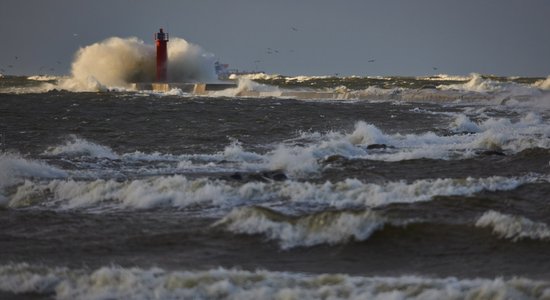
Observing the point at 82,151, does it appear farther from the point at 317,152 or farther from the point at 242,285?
the point at 242,285

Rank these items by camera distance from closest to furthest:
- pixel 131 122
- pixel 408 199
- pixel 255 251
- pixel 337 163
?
1. pixel 255 251
2. pixel 408 199
3. pixel 337 163
4. pixel 131 122

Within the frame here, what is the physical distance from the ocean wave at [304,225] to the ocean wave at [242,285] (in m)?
1.76

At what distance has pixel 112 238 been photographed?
10.4 meters

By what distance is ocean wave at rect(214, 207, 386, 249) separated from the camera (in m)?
10.3

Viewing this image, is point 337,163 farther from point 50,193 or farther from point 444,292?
point 444,292

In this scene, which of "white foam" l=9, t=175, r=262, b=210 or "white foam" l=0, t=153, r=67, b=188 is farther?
"white foam" l=0, t=153, r=67, b=188

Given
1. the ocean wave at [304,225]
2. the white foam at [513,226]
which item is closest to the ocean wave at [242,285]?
the ocean wave at [304,225]

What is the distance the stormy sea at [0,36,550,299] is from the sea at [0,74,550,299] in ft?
0.10

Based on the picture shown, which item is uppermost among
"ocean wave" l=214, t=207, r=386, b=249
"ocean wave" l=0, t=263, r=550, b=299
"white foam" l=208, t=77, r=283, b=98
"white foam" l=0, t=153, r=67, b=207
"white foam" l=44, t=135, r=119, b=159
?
"white foam" l=208, t=77, r=283, b=98

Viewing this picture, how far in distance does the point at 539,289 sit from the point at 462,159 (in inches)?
418

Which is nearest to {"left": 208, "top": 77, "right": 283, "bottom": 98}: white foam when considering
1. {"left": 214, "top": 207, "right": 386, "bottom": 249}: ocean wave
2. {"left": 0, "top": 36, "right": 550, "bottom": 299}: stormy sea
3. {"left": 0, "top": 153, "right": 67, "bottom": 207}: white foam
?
{"left": 0, "top": 36, "right": 550, "bottom": 299}: stormy sea

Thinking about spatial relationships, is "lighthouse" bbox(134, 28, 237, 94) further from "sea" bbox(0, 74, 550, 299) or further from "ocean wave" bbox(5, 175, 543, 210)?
"ocean wave" bbox(5, 175, 543, 210)

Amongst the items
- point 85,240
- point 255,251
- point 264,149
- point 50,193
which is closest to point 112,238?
point 85,240

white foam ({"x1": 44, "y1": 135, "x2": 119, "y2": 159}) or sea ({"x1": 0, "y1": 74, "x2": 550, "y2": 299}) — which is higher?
white foam ({"x1": 44, "y1": 135, "x2": 119, "y2": 159})
